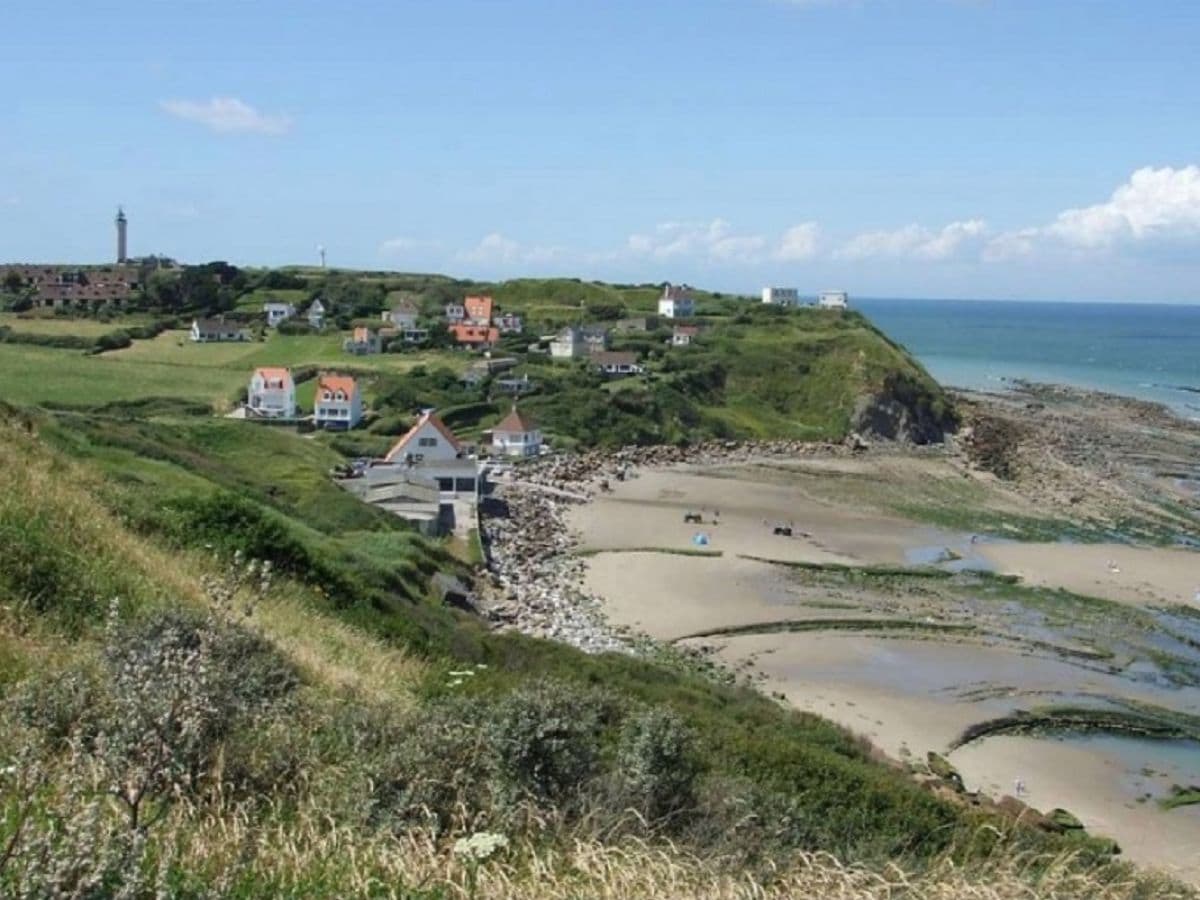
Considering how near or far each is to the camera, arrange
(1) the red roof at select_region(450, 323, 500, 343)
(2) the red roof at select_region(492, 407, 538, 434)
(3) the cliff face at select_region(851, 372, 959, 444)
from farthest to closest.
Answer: (1) the red roof at select_region(450, 323, 500, 343)
(3) the cliff face at select_region(851, 372, 959, 444)
(2) the red roof at select_region(492, 407, 538, 434)

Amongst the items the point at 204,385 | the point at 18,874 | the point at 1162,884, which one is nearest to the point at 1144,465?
the point at 204,385

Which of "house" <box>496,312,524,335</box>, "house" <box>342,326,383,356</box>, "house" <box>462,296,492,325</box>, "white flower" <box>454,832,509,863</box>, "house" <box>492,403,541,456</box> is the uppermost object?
"house" <box>462,296,492,325</box>

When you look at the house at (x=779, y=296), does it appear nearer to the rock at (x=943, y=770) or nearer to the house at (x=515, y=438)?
the house at (x=515, y=438)

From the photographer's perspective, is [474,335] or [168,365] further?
[474,335]

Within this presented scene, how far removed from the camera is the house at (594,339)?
9088 cm

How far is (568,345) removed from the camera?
3501 inches

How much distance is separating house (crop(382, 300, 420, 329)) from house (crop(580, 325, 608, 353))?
14.3m

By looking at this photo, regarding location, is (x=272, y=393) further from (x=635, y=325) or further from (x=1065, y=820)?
(x=1065, y=820)

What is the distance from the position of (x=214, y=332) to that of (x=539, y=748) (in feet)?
294

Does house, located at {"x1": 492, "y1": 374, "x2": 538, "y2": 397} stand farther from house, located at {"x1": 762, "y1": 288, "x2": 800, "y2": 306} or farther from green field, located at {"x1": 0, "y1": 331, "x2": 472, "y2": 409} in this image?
house, located at {"x1": 762, "y1": 288, "x2": 800, "y2": 306}

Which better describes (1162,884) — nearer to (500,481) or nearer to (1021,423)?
(500,481)

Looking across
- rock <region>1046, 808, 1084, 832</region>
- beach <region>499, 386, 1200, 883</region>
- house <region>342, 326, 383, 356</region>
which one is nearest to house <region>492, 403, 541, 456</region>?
beach <region>499, 386, 1200, 883</region>

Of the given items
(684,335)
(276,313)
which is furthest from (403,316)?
(684,335)

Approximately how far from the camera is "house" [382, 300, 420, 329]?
9431cm
